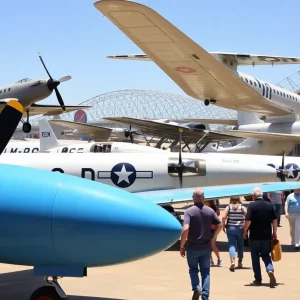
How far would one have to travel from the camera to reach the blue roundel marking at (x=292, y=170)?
23.5 metres

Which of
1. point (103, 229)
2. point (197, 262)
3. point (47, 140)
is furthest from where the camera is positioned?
point (47, 140)

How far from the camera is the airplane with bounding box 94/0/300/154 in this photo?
28.8m

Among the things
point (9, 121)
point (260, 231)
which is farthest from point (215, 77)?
point (9, 121)

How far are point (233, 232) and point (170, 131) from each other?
25.3 m

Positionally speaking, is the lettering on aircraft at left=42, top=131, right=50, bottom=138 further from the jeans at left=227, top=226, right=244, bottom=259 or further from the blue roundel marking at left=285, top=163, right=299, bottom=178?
the jeans at left=227, top=226, right=244, bottom=259

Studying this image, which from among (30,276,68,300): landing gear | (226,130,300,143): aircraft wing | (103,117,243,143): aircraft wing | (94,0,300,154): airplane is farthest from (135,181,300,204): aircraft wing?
(226,130,300,143): aircraft wing

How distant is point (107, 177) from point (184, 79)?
18917mm

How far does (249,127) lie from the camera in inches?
1575

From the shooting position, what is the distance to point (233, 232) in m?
11.3

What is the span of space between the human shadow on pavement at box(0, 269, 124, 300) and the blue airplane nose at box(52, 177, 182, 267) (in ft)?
6.11

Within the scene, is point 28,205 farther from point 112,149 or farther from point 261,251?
point 112,149

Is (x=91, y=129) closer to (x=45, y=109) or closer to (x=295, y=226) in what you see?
(x=45, y=109)

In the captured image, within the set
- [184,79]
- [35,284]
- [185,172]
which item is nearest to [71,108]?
[184,79]

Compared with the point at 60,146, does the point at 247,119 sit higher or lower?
higher
